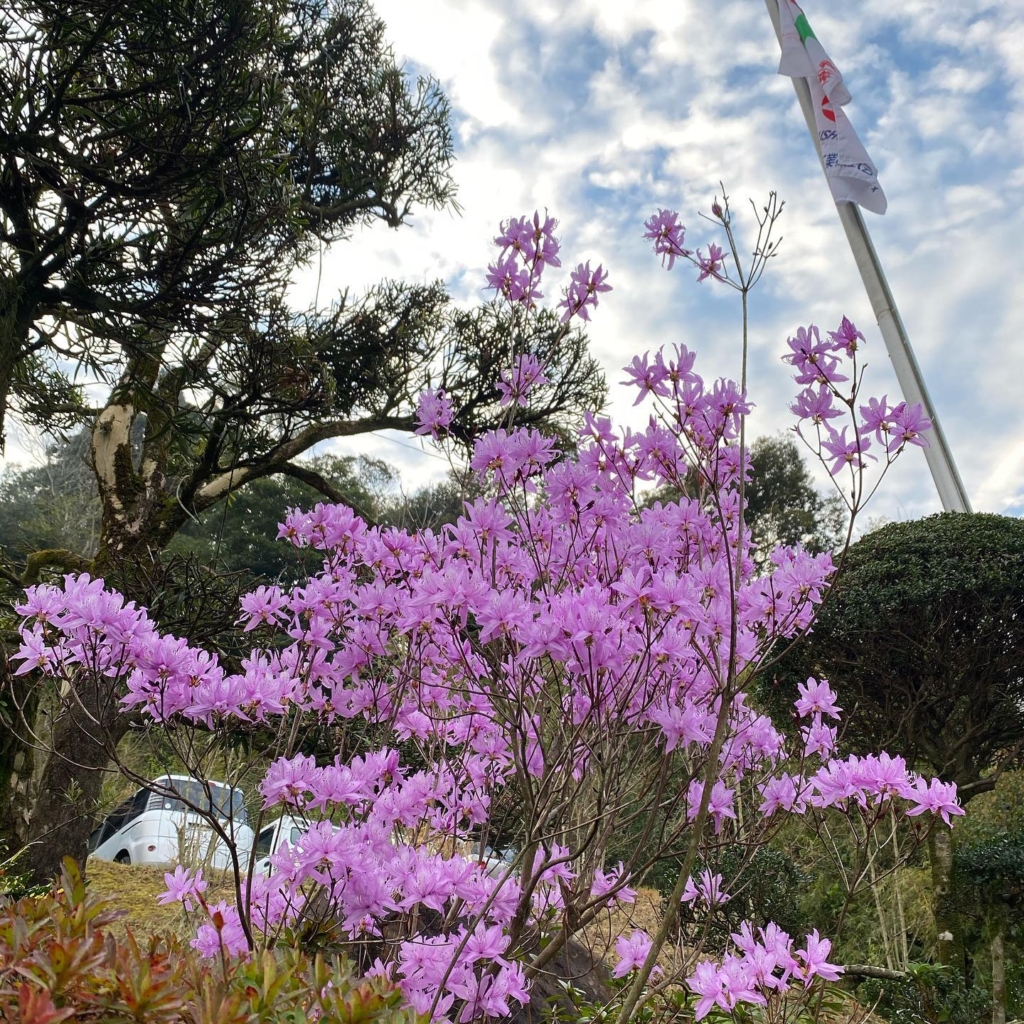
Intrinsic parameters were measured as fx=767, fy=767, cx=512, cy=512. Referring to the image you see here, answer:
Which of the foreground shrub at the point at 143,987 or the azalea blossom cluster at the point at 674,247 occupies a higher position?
the azalea blossom cluster at the point at 674,247

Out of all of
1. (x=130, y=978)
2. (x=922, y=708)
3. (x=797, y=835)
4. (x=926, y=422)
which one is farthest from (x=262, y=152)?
(x=797, y=835)

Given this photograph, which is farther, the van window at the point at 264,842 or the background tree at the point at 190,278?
the background tree at the point at 190,278

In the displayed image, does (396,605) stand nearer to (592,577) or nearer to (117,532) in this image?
(592,577)

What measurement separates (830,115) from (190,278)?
25.6 feet

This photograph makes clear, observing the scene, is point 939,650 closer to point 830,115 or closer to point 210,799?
point 210,799

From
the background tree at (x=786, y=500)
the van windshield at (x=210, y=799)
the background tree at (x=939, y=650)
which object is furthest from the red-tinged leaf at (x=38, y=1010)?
the background tree at (x=786, y=500)

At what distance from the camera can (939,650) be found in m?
5.92

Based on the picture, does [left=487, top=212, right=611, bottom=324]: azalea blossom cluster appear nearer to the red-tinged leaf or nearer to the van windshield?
the van windshield

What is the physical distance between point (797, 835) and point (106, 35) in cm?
910

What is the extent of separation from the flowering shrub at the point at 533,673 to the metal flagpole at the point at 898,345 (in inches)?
249

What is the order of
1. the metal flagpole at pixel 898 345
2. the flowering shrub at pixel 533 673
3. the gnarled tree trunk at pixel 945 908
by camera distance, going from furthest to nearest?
the metal flagpole at pixel 898 345 → the gnarled tree trunk at pixel 945 908 → the flowering shrub at pixel 533 673

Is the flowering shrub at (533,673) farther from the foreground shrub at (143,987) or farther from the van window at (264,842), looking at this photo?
the foreground shrub at (143,987)

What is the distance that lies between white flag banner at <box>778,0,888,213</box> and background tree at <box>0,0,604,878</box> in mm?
3636

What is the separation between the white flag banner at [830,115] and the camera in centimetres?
877
